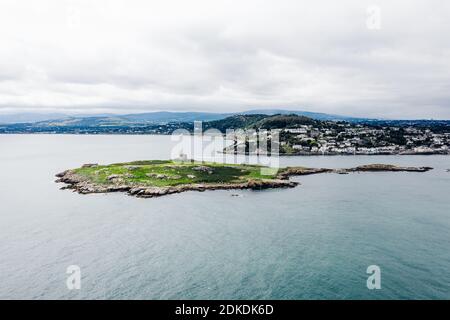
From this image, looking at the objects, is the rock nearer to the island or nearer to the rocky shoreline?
the island

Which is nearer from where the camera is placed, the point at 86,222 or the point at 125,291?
the point at 125,291

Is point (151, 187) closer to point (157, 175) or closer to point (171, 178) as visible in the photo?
point (171, 178)

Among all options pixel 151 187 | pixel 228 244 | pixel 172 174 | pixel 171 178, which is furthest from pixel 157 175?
pixel 228 244

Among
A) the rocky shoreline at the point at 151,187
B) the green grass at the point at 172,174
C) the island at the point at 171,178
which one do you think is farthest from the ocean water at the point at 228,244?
the green grass at the point at 172,174

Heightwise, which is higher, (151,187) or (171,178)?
(171,178)
